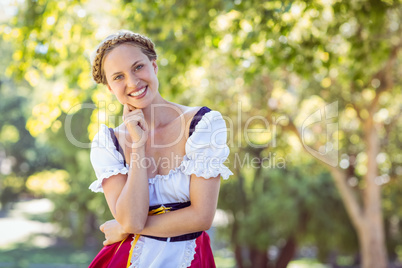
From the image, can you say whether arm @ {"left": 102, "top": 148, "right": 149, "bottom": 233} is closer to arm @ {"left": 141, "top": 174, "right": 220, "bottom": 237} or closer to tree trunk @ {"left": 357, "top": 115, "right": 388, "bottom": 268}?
arm @ {"left": 141, "top": 174, "right": 220, "bottom": 237}

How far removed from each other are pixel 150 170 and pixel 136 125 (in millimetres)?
217

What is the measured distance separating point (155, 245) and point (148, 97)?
2.20ft

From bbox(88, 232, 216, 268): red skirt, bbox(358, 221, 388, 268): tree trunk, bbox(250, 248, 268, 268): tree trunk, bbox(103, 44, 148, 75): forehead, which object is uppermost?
bbox(103, 44, 148, 75): forehead

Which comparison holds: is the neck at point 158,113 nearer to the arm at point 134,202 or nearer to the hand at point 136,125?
the hand at point 136,125

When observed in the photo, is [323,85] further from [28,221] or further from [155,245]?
[28,221]

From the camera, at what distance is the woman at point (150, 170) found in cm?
182

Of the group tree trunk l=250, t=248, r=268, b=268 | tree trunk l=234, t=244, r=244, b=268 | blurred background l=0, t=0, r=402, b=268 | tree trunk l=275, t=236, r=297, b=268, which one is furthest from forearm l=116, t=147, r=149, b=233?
tree trunk l=250, t=248, r=268, b=268

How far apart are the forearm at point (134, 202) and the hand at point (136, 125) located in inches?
4.8

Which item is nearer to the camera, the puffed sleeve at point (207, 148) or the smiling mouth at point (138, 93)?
the puffed sleeve at point (207, 148)

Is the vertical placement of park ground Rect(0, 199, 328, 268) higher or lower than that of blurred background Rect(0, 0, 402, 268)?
lower

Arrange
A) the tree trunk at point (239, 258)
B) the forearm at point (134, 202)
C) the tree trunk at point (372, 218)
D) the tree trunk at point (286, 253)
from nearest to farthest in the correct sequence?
A: the forearm at point (134, 202) < the tree trunk at point (372, 218) < the tree trunk at point (286, 253) < the tree trunk at point (239, 258)

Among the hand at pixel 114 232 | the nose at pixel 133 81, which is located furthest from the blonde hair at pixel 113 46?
the hand at pixel 114 232

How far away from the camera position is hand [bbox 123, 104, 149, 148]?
189 centimetres

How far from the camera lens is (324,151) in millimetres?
9477
